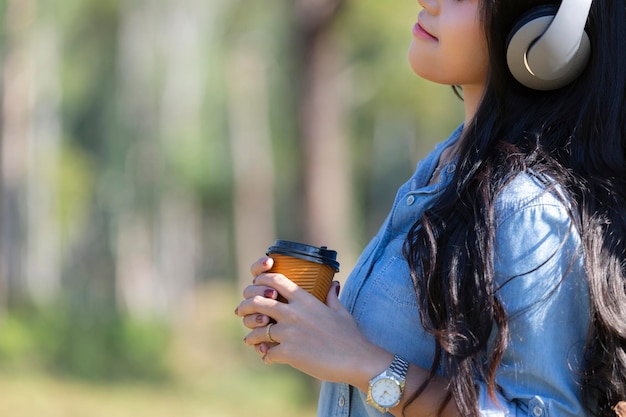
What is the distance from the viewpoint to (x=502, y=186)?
1527mm

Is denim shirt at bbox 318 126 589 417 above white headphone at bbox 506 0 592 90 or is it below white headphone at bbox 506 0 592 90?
below

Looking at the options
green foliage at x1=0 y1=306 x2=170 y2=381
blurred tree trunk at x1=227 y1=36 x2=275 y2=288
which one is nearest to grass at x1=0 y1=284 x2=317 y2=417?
green foliage at x1=0 y1=306 x2=170 y2=381

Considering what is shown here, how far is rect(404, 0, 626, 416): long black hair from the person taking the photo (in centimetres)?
146

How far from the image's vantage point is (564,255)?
1.47 m

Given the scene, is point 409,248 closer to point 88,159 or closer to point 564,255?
point 564,255

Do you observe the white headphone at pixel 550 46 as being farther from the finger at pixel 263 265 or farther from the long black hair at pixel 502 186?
the finger at pixel 263 265

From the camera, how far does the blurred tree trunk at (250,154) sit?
3491 centimetres

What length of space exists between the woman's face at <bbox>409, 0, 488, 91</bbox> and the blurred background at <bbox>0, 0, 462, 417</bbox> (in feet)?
23.9

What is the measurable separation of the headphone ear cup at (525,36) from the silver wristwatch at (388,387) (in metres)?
0.55

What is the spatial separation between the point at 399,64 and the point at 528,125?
60.6 ft

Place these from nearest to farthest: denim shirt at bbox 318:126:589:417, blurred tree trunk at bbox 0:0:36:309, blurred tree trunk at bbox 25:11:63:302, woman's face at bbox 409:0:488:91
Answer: denim shirt at bbox 318:126:589:417
woman's face at bbox 409:0:488:91
blurred tree trunk at bbox 0:0:36:309
blurred tree trunk at bbox 25:11:63:302

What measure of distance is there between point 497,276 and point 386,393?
261 millimetres

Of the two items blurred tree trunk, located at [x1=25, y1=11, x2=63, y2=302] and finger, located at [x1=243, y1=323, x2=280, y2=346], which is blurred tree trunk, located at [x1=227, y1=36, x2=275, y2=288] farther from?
finger, located at [x1=243, y1=323, x2=280, y2=346]

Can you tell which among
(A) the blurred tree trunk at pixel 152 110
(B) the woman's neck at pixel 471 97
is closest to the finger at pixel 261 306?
(B) the woman's neck at pixel 471 97
